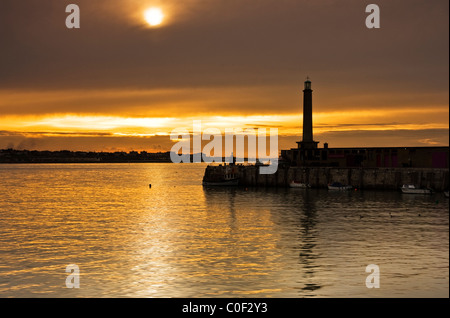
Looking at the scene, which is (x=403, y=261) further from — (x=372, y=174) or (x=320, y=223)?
(x=372, y=174)

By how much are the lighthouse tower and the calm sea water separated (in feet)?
159

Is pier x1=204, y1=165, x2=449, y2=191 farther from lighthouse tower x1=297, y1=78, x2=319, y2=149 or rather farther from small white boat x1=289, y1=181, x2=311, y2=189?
lighthouse tower x1=297, y1=78, x2=319, y2=149

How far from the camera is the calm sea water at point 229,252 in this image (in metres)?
27.2

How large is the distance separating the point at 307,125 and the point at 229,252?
8546cm

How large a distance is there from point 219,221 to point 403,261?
28268 millimetres

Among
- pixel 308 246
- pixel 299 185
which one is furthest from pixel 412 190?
pixel 308 246

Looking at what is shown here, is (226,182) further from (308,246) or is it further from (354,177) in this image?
(308,246)

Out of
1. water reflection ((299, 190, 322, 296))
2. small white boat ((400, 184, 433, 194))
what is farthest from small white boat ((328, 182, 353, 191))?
water reflection ((299, 190, 322, 296))

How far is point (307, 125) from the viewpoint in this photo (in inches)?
4692

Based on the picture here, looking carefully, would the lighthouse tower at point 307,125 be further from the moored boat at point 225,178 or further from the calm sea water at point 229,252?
the calm sea water at point 229,252

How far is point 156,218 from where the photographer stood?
6206 cm
